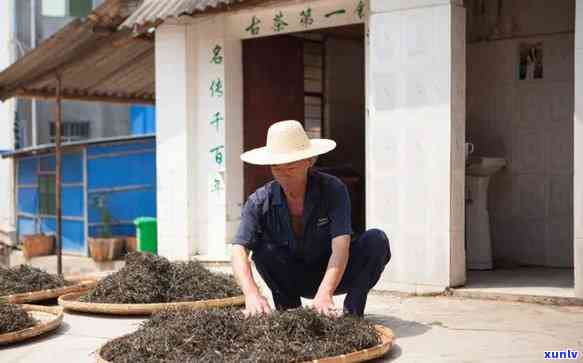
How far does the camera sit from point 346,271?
13.3 ft

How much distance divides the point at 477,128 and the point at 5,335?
4.95 m

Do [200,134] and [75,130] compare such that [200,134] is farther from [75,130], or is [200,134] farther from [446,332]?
[75,130]

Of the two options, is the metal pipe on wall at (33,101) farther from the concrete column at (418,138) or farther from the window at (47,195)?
the concrete column at (418,138)

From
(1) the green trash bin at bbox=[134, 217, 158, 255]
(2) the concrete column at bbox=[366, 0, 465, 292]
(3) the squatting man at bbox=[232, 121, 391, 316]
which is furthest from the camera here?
(1) the green trash bin at bbox=[134, 217, 158, 255]

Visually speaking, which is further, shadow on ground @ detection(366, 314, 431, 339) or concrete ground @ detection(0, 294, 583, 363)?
shadow on ground @ detection(366, 314, 431, 339)

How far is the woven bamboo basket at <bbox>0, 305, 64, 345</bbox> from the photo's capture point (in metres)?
3.97

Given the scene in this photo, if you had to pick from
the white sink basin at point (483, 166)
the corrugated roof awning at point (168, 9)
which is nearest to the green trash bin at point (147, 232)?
the corrugated roof awning at point (168, 9)

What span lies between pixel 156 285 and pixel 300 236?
1.33m

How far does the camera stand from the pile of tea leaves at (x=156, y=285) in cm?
477

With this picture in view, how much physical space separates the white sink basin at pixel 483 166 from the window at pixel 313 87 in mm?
2958

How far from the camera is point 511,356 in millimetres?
3486

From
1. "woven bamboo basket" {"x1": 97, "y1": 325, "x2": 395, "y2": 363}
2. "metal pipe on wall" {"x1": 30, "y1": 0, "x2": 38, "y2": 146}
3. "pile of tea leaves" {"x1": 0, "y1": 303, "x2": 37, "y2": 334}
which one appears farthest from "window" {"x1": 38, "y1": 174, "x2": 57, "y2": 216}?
"woven bamboo basket" {"x1": 97, "y1": 325, "x2": 395, "y2": 363}

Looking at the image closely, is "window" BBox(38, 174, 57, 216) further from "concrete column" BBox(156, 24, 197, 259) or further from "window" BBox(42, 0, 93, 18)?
"concrete column" BBox(156, 24, 197, 259)

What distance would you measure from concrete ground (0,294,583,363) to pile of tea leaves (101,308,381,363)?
31 cm
